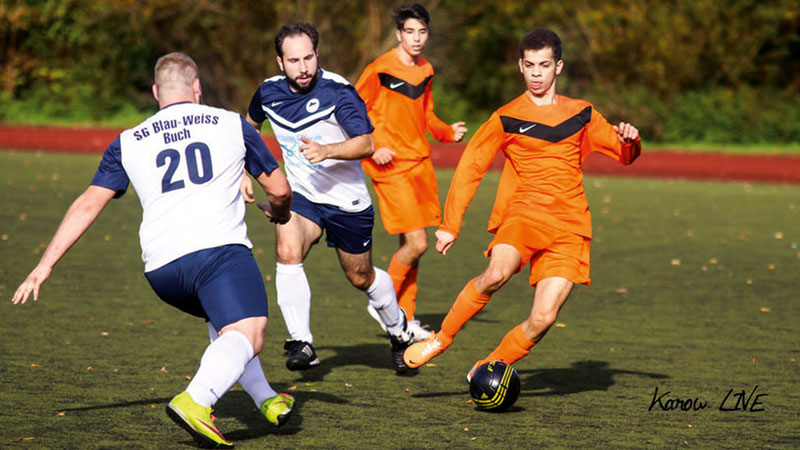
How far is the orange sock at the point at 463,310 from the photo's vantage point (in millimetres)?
5762

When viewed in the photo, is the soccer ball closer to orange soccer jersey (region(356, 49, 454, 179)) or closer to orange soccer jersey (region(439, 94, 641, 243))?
orange soccer jersey (region(439, 94, 641, 243))

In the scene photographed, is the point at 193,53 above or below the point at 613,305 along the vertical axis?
above

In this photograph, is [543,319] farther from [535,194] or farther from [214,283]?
[214,283]

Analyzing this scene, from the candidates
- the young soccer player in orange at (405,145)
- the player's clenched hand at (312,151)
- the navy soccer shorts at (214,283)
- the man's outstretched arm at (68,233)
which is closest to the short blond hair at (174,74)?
the man's outstretched arm at (68,233)

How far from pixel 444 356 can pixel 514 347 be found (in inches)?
51.5

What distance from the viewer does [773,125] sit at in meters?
24.9

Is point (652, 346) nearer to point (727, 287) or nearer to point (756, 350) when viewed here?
point (756, 350)

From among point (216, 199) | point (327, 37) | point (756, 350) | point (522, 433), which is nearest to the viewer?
point (216, 199)

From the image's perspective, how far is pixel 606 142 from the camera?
5930 millimetres

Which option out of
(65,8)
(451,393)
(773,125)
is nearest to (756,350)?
(451,393)

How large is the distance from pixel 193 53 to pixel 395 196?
77.8ft

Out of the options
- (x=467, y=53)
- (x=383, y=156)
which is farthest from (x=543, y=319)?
(x=467, y=53)

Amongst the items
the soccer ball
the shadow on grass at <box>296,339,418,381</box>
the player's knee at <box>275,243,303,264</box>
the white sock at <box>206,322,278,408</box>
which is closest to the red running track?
the shadow on grass at <box>296,339,418,381</box>

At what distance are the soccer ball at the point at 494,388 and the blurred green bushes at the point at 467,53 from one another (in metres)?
20.6
